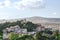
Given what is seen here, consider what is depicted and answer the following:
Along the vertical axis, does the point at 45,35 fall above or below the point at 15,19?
below

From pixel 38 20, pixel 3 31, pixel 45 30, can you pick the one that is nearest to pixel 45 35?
pixel 45 30

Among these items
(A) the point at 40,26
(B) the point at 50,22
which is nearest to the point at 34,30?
(A) the point at 40,26

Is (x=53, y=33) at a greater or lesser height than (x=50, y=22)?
lesser

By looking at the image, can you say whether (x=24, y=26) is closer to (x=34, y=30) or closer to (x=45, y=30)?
(x=34, y=30)

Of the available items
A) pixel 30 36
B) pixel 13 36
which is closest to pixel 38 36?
pixel 30 36

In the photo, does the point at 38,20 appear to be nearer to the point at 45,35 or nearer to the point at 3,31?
the point at 45,35

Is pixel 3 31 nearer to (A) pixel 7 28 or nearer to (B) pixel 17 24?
(A) pixel 7 28

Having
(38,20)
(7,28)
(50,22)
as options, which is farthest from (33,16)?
(7,28)

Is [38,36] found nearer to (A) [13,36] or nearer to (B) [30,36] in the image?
(B) [30,36]
